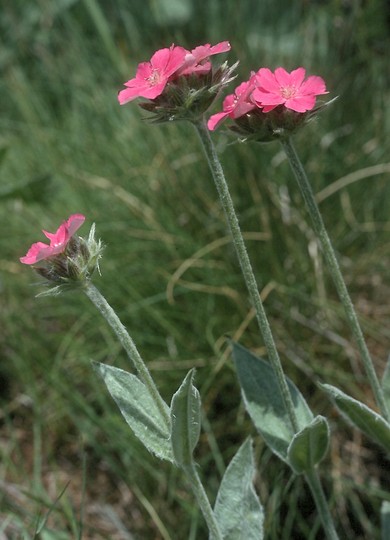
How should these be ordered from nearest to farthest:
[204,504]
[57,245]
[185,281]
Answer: [57,245] → [204,504] → [185,281]

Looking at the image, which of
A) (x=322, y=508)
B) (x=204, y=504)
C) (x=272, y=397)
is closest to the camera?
(x=204, y=504)

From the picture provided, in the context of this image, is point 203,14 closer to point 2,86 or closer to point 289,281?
point 2,86

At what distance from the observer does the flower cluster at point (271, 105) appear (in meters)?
1.29

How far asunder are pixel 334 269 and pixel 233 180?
125 cm

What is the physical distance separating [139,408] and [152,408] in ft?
0.09

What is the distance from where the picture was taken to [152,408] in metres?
1.42

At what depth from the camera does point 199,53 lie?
1.25 meters

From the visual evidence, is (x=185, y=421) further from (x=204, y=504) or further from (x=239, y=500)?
(x=239, y=500)

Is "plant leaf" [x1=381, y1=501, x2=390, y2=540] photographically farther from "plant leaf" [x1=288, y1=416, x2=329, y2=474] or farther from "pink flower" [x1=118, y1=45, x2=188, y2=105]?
"pink flower" [x1=118, y1=45, x2=188, y2=105]

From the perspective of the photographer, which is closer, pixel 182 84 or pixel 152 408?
pixel 182 84

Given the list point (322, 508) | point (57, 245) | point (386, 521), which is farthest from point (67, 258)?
point (386, 521)

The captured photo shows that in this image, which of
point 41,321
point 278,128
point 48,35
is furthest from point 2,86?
point 278,128

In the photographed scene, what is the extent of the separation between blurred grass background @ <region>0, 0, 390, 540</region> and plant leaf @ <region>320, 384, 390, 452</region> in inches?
12.5

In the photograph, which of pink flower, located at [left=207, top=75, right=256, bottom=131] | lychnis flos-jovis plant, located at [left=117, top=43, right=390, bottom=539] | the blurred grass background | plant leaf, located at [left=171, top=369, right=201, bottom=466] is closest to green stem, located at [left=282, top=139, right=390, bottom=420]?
lychnis flos-jovis plant, located at [left=117, top=43, right=390, bottom=539]
